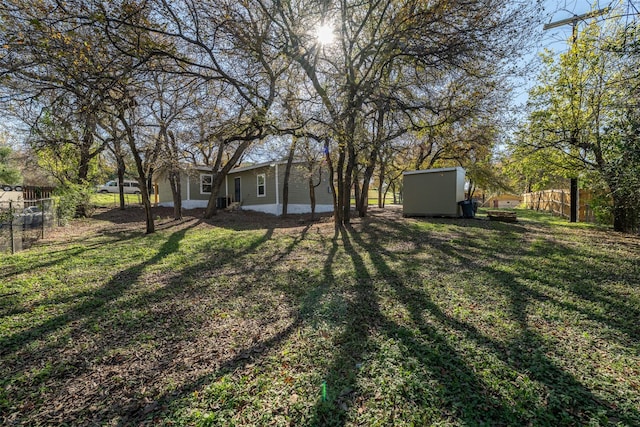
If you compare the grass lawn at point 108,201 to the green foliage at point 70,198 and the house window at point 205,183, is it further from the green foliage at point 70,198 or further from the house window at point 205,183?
the house window at point 205,183

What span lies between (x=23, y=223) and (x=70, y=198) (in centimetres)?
342

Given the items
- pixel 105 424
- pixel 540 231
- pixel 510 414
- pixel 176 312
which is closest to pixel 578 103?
pixel 540 231

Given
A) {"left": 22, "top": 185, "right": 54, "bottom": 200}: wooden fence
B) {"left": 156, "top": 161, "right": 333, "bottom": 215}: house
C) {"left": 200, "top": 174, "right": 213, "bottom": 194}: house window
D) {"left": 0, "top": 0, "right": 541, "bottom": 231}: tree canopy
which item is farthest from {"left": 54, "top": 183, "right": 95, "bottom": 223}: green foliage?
{"left": 200, "top": 174, "right": 213, "bottom": 194}: house window

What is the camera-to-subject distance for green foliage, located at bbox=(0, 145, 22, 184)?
17297mm

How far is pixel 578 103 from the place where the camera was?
8391 millimetres

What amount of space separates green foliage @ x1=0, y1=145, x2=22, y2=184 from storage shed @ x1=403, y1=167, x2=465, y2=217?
22.5 m

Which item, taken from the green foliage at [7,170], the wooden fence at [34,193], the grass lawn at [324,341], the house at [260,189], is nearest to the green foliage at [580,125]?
the grass lawn at [324,341]

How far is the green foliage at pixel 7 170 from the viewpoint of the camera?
17.3 metres

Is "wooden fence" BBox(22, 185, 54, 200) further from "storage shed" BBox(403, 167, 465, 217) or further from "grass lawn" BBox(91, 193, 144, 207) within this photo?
"storage shed" BBox(403, 167, 465, 217)

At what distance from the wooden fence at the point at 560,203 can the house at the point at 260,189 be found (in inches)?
439

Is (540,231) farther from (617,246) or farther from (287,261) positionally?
(287,261)

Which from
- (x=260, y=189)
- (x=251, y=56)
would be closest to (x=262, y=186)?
(x=260, y=189)

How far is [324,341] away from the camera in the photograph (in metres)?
2.72

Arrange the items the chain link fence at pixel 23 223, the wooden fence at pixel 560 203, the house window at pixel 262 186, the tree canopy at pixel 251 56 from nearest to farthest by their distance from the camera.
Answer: the tree canopy at pixel 251 56 < the chain link fence at pixel 23 223 < the wooden fence at pixel 560 203 < the house window at pixel 262 186
